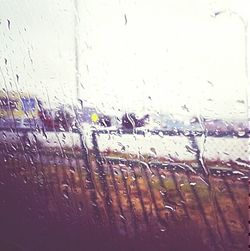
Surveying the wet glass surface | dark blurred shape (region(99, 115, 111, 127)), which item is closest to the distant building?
the wet glass surface

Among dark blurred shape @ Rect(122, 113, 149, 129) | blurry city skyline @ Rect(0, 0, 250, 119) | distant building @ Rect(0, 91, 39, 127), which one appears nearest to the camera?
blurry city skyline @ Rect(0, 0, 250, 119)

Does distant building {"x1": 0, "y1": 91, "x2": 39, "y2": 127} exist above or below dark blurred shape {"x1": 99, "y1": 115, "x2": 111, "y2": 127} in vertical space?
above

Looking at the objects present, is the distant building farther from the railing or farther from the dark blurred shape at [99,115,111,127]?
the dark blurred shape at [99,115,111,127]

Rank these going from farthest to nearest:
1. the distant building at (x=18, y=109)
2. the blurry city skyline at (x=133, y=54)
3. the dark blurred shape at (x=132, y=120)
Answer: the distant building at (x=18, y=109) → the dark blurred shape at (x=132, y=120) → the blurry city skyline at (x=133, y=54)

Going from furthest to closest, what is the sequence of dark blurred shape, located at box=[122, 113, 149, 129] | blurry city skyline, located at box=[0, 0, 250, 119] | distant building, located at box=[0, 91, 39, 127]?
distant building, located at box=[0, 91, 39, 127] → dark blurred shape, located at box=[122, 113, 149, 129] → blurry city skyline, located at box=[0, 0, 250, 119]

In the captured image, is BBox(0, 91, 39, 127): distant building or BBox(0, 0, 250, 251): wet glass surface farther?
BBox(0, 91, 39, 127): distant building

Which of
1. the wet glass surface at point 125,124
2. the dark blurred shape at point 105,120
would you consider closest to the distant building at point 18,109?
the wet glass surface at point 125,124

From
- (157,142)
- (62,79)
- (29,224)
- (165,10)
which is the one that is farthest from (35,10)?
(29,224)

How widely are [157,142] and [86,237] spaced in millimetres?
467

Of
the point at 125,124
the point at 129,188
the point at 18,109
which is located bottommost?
the point at 129,188

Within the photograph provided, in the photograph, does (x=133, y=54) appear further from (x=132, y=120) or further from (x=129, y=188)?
(x=129, y=188)

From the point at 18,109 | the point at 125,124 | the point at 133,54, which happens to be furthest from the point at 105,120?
the point at 18,109

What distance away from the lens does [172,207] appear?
3.80 feet

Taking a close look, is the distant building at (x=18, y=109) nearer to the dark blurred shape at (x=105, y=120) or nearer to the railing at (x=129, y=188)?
the railing at (x=129, y=188)
